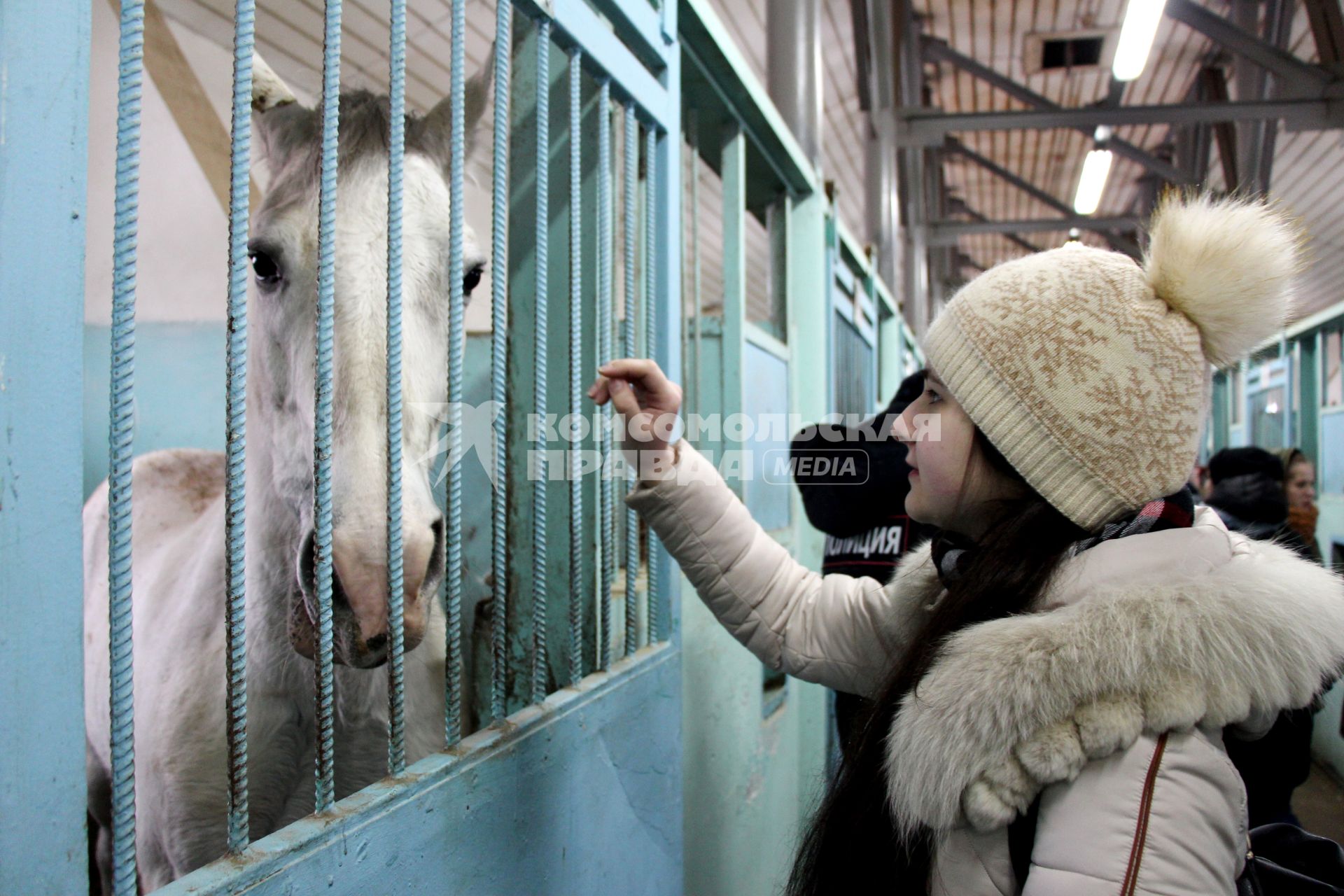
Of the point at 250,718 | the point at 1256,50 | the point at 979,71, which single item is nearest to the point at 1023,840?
the point at 250,718

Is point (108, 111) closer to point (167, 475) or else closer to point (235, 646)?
point (167, 475)

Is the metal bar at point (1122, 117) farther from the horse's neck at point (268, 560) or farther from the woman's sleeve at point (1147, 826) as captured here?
the horse's neck at point (268, 560)

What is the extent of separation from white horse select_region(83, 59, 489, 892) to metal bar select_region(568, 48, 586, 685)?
158 millimetres

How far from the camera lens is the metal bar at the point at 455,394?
910 millimetres

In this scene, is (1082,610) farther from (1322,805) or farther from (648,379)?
(1322,805)

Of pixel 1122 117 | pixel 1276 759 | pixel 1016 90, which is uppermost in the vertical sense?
pixel 1016 90

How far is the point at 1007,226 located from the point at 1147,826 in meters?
11.8

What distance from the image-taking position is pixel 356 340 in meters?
1.02

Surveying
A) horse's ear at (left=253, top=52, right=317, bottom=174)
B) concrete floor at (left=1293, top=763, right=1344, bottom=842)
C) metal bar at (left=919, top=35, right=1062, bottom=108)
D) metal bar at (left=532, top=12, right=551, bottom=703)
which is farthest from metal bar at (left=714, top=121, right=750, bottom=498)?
metal bar at (left=919, top=35, right=1062, bottom=108)

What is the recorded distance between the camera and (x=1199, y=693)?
686 mm

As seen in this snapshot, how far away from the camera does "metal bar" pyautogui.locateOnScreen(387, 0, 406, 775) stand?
828mm

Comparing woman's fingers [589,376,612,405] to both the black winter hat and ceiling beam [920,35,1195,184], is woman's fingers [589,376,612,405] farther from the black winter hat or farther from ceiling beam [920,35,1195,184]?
ceiling beam [920,35,1195,184]

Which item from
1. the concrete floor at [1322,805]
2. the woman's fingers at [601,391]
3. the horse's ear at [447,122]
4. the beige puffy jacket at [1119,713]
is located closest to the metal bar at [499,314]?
the woman's fingers at [601,391]

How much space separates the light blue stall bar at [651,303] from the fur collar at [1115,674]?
2.29 feet
